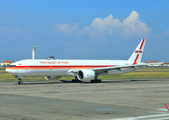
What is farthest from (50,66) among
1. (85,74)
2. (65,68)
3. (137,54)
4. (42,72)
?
(137,54)

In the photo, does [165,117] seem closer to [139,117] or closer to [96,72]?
[139,117]

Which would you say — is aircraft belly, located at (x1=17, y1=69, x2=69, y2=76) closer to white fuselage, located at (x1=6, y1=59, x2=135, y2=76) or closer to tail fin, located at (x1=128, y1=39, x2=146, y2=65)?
white fuselage, located at (x1=6, y1=59, x2=135, y2=76)

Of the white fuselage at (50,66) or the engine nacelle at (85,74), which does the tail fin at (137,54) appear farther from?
the engine nacelle at (85,74)

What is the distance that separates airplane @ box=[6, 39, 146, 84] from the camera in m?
36.7

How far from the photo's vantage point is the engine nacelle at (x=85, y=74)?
128 ft

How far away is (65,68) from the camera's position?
40.2 m

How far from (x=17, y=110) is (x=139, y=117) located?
6594 mm

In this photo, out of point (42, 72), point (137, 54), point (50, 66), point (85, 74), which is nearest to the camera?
point (42, 72)

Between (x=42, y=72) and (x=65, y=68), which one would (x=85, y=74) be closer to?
(x=65, y=68)

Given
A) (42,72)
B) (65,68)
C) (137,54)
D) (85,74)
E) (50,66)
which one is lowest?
(85,74)

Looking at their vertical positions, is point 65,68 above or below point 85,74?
above

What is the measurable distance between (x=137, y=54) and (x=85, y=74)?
49.1ft

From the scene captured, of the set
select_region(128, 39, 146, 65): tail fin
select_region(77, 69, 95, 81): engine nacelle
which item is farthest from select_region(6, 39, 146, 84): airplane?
select_region(128, 39, 146, 65): tail fin

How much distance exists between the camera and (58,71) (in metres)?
39.5
